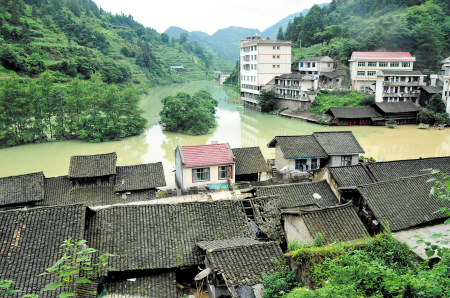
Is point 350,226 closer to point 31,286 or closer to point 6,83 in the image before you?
point 31,286

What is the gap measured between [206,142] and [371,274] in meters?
22.0

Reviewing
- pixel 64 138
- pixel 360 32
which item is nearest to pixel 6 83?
pixel 64 138

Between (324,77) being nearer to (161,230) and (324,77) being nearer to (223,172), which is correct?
(223,172)

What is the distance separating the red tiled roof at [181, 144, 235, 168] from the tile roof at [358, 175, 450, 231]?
594 centimetres

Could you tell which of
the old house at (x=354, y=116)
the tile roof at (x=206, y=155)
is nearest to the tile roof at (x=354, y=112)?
the old house at (x=354, y=116)

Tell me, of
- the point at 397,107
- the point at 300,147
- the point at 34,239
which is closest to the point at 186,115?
the point at 300,147

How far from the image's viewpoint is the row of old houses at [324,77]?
3266cm

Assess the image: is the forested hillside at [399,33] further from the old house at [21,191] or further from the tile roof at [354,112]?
the old house at [21,191]

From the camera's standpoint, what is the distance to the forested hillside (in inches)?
1585

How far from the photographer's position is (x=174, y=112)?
94.1 feet

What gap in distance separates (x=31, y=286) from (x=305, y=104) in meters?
32.8

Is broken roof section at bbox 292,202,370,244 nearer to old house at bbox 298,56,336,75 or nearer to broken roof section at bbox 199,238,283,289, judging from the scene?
broken roof section at bbox 199,238,283,289

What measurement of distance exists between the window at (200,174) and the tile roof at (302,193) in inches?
120

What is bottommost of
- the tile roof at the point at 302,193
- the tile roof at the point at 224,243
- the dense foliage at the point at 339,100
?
the tile roof at the point at 302,193
